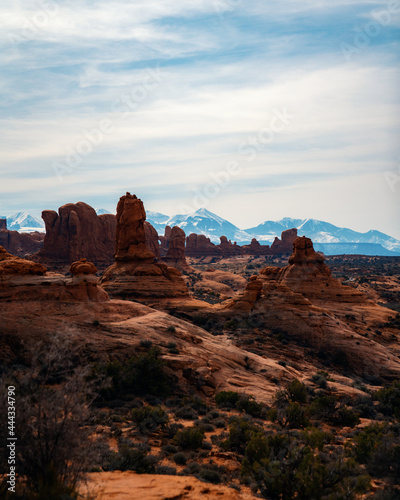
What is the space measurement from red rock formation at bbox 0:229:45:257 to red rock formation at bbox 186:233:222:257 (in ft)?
174

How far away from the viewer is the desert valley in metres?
8.73

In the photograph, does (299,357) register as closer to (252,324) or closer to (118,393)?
(252,324)

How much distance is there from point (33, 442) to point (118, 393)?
445 inches

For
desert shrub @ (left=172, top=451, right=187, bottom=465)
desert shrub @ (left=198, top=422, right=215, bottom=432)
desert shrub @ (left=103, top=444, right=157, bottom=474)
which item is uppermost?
desert shrub @ (left=103, top=444, right=157, bottom=474)

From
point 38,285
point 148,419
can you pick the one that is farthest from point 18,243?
point 148,419

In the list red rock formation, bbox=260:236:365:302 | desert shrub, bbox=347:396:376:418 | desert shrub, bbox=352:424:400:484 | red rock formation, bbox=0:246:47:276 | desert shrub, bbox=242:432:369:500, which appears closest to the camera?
desert shrub, bbox=242:432:369:500

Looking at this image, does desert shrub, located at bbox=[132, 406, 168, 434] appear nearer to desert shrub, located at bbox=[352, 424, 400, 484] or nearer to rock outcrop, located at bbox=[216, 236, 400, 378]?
desert shrub, located at bbox=[352, 424, 400, 484]

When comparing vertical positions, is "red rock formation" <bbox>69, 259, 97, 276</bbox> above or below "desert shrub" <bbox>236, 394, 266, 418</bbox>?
above

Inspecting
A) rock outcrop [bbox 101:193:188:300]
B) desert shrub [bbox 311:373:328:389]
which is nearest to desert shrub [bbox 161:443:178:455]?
desert shrub [bbox 311:373:328:389]

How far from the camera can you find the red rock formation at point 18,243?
11388 cm

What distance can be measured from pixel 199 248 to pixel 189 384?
130 meters

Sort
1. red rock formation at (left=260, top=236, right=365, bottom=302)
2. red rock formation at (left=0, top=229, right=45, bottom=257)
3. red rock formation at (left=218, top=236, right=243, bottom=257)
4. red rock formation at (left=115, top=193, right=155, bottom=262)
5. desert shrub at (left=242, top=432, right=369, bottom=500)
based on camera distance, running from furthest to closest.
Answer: red rock formation at (left=218, top=236, right=243, bottom=257) < red rock formation at (left=0, top=229, right=45, bottom=257) < red rock formation at (left=260, top=236, right=365, bottom=302) < red rock formation at (left=115, top=193, right=155, bottom=262) < desert shrub at (left=242, top=432, right=369, bottom=500)

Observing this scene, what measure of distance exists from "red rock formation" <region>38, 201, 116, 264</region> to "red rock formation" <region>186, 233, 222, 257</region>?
61960 mm

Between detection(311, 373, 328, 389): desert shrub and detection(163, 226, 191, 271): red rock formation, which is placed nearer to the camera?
detection(311, 373, 328, 389): desert shrub
